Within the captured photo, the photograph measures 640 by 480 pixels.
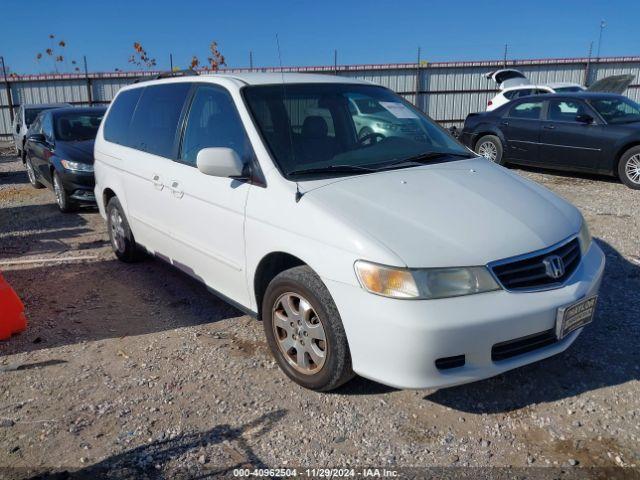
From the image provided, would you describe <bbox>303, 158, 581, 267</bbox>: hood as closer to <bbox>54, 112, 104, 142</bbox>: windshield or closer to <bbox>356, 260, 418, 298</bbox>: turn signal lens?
<bbox>356, 260, 418, 298</bbox>: turn signal lens

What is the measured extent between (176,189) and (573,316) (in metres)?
2.82

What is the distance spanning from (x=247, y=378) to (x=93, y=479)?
108cm

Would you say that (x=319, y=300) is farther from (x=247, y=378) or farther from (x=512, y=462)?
(x=512, y=462)

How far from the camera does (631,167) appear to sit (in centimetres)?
876

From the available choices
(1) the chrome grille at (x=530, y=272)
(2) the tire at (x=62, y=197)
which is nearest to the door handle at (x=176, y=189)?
(1) the chrome grille at (x=530, y=272)

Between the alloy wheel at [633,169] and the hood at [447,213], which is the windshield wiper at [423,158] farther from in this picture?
the alloy wheel at [633,169]

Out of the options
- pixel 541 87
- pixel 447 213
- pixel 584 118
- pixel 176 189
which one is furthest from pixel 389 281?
pixel 541 87

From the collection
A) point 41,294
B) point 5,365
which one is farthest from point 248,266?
point 41,294

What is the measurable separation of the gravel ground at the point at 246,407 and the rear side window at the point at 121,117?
1.73 m

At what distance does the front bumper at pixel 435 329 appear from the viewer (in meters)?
2.56

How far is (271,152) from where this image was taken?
3.36 meters

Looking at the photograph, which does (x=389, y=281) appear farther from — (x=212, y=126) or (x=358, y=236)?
(x=212, y=126)

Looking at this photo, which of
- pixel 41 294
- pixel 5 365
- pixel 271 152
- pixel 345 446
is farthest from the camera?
pixel 41 294

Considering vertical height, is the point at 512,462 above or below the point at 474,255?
below
